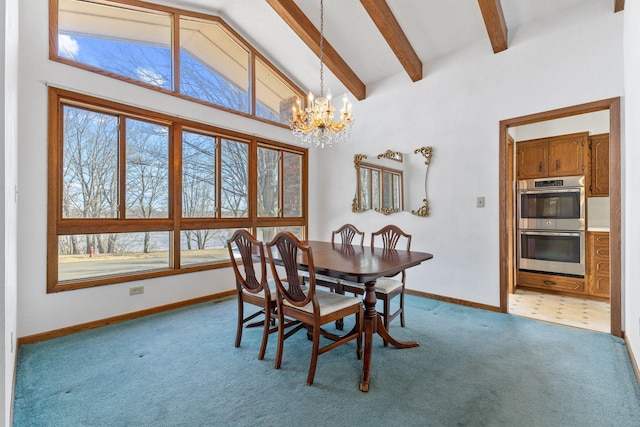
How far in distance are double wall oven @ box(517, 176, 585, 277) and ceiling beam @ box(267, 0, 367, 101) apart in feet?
9.29

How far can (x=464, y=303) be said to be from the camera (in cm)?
365

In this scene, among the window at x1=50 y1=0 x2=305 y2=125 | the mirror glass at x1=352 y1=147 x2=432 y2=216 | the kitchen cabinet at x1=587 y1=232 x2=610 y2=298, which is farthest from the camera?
the mirror glass at x1=352 y1=147 x2=432 y2=216

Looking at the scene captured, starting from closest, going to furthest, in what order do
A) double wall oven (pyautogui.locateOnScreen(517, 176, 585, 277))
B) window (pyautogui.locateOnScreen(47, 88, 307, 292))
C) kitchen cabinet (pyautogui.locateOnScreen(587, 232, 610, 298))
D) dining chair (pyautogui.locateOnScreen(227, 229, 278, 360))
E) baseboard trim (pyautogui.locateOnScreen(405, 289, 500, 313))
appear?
1. dining chair (pyautogui.locateOnScreen(227, 229, 278, 360))
2. window (pyautogui.locateOnScreen(47, 88, 307, 292))
3. baseboard trim (pyautogui.locateOnScreen(405, 289, 500, 313))
4. kitchen cabinet (pyautogui.locateOnScreen(587, 232, 610, 298))
5. double wall oven (pyautogui.locateOnScreen(517, 176, 585, 277))

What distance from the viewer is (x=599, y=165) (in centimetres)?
401

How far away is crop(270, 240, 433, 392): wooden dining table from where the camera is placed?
195 centimetres

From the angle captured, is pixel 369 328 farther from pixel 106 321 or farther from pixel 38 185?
pixel 38 185

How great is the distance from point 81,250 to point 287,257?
2316mm

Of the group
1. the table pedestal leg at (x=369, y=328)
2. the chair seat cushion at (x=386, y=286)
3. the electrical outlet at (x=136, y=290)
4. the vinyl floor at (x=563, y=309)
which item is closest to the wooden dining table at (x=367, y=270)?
the table pedestal leg at (x=369, y=328)

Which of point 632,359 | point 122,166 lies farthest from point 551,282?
point 122,166

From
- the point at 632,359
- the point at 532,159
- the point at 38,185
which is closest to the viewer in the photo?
the point at 632,359

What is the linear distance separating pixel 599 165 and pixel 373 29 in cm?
349

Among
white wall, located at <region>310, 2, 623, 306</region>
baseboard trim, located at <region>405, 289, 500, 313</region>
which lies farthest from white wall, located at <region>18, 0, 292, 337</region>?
baseboard trim, located at <region>405, 289, 500, 313</region>

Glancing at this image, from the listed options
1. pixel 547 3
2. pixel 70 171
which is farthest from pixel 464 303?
pixel 70 171

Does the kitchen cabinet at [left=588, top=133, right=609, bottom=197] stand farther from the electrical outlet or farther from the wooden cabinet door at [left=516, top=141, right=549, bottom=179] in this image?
the electrical outlet
